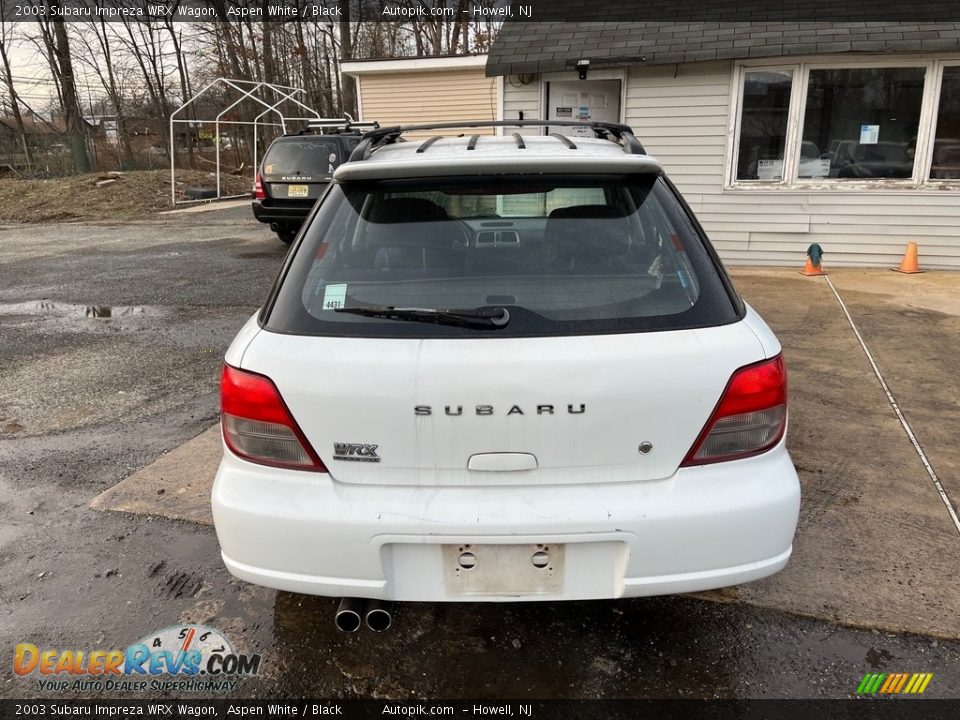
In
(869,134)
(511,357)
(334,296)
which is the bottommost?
(511,357)

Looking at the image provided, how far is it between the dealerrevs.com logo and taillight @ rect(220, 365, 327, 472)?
83cm

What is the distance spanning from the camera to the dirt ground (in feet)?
56.5

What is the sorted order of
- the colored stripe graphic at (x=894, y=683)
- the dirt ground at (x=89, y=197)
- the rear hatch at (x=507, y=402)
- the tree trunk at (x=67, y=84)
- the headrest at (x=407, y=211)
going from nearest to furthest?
the rear hatch at (x=507, y=402)
the colored stripe graphic at (x=894, y=683)
the headrest at (x=407, y=211)
the dirt ground at (x=89, y=197)
the tree trunk at (x=67, y=84)

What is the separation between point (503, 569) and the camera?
6.44 ft

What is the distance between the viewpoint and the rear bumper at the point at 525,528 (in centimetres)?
190

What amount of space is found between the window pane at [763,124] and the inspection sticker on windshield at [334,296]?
8.02 metres

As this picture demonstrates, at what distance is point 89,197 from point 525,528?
20218mm

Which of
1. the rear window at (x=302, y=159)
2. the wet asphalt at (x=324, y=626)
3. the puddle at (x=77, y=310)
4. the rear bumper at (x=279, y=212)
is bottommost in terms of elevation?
the wet asphalt at (x=324, y=626)

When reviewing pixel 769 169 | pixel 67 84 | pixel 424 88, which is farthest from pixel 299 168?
pixel 67 84

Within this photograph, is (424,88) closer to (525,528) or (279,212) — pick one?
(279,212)

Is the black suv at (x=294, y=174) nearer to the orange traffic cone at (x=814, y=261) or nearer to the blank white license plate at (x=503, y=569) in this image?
the orange traffic cone at (x=814, y=261)

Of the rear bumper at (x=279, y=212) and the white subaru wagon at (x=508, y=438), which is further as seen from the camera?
the rear bumper at (x=279, y=212)

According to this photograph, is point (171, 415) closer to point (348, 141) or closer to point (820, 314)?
point (820, 314)

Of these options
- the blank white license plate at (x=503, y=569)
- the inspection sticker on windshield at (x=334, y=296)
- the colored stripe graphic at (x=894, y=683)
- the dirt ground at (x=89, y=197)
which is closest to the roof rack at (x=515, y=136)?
the inspection sticker on windshield at (x=334, y=296)
